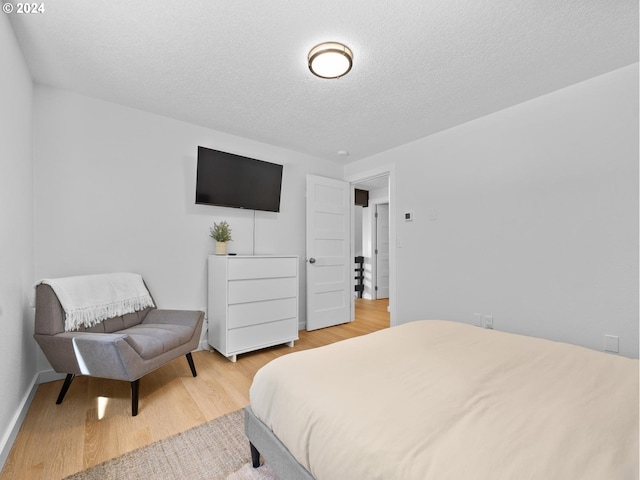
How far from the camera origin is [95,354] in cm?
183

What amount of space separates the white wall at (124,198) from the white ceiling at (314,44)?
8.6 inches

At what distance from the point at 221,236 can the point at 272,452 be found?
2.28 meters

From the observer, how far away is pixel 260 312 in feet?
9.78

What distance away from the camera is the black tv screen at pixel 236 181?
9.87 feet

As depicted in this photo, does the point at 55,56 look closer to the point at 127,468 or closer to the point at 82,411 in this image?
the point at 82,411

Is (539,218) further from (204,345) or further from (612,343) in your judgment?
(204,345)

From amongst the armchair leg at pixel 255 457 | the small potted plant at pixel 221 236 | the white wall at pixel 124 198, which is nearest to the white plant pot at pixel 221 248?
the small potted plant at pixel 221 236

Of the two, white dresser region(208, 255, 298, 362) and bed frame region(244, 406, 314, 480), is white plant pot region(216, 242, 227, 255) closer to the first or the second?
white dresser region(208, 255, 298, 362)

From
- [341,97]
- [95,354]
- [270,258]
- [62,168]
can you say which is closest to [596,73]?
[341,97]

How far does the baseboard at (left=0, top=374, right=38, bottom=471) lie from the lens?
145 cm

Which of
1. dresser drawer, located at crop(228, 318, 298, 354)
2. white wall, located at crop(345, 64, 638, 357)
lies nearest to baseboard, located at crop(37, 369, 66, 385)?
dresser drawer, located at crop(228, 318, 298, 354)

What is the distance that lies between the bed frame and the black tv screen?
2.28m

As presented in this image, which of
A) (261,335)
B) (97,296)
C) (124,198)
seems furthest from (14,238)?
(261,335)

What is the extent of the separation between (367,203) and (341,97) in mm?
4165
